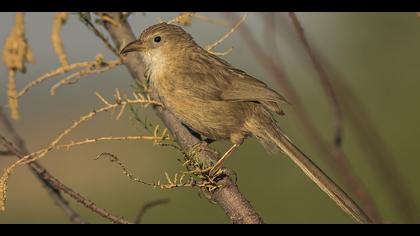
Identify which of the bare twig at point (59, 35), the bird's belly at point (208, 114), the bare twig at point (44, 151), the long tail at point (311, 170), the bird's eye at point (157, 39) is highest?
the bare twig at point (59, 35)

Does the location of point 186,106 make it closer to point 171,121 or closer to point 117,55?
point 171,121

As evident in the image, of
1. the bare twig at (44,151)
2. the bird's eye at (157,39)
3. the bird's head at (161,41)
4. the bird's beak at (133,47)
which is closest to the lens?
the bare twig at (44,151)

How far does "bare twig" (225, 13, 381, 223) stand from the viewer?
3.29 meters

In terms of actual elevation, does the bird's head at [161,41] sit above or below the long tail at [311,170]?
above

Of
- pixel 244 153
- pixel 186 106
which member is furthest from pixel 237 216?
pixel 244 153

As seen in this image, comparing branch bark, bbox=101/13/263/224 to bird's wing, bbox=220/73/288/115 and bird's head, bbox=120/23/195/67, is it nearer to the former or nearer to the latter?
bird's head, bbox=120/23/195/67

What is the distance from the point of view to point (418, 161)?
44.1 ft

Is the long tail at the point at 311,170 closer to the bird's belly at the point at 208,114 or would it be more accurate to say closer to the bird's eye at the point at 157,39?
the bird's belly at the point at 208,114

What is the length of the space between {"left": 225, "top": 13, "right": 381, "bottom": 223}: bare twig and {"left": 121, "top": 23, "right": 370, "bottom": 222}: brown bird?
3.06 feet

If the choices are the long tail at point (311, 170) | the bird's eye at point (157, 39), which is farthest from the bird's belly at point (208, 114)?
the bird's eye at point (157, 39)

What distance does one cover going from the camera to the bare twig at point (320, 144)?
3.29 metres

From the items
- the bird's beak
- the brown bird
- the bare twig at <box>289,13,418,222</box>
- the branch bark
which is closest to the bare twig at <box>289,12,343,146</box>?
the bare twig at <box>289,13,418,222</box>

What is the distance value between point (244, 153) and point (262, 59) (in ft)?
40.1

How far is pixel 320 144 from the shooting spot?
347 centimetres
